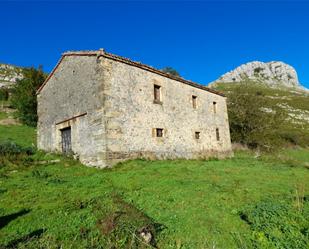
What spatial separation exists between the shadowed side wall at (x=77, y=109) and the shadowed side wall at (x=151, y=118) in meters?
0.64

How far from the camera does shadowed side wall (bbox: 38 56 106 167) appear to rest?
1316 centimetres

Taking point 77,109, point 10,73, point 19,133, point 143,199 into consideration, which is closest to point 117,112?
point 77,109

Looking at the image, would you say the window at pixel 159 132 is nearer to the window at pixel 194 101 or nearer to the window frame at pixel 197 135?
the window frame at pixel 197 135

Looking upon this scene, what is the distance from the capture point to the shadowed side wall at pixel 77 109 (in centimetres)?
1316

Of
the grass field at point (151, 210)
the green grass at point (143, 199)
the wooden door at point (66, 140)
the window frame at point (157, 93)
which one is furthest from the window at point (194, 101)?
the wooden door at point (66, 140)

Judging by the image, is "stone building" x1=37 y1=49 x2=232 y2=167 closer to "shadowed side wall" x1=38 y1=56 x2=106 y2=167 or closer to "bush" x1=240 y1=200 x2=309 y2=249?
"shadowed side wall" x1=38 y1=56 x2=106 y2=167

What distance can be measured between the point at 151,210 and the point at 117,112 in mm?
7840

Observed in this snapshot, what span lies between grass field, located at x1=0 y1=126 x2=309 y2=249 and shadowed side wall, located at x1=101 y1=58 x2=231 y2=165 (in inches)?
128

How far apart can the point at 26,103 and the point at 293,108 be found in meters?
62.0

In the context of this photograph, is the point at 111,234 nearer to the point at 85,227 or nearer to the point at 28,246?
the point at 85,227

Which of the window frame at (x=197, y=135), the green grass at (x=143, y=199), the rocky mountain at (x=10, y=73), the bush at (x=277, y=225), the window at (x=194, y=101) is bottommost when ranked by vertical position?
the bush at (x=277, y=225)

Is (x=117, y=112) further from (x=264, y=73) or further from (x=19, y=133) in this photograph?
(x=264, y=73)

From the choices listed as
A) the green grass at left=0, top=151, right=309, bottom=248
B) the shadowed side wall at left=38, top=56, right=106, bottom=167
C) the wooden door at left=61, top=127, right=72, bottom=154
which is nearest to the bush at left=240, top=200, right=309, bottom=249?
the green grass at left=0, top=151, right=309, bottom=248

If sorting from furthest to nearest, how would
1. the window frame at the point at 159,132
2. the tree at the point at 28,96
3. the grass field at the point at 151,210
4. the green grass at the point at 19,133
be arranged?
the tree at the point at 28,96
the green grass at the point at 19,133
the window frame at the point at 159,132
the grass field at the point at 151,210
